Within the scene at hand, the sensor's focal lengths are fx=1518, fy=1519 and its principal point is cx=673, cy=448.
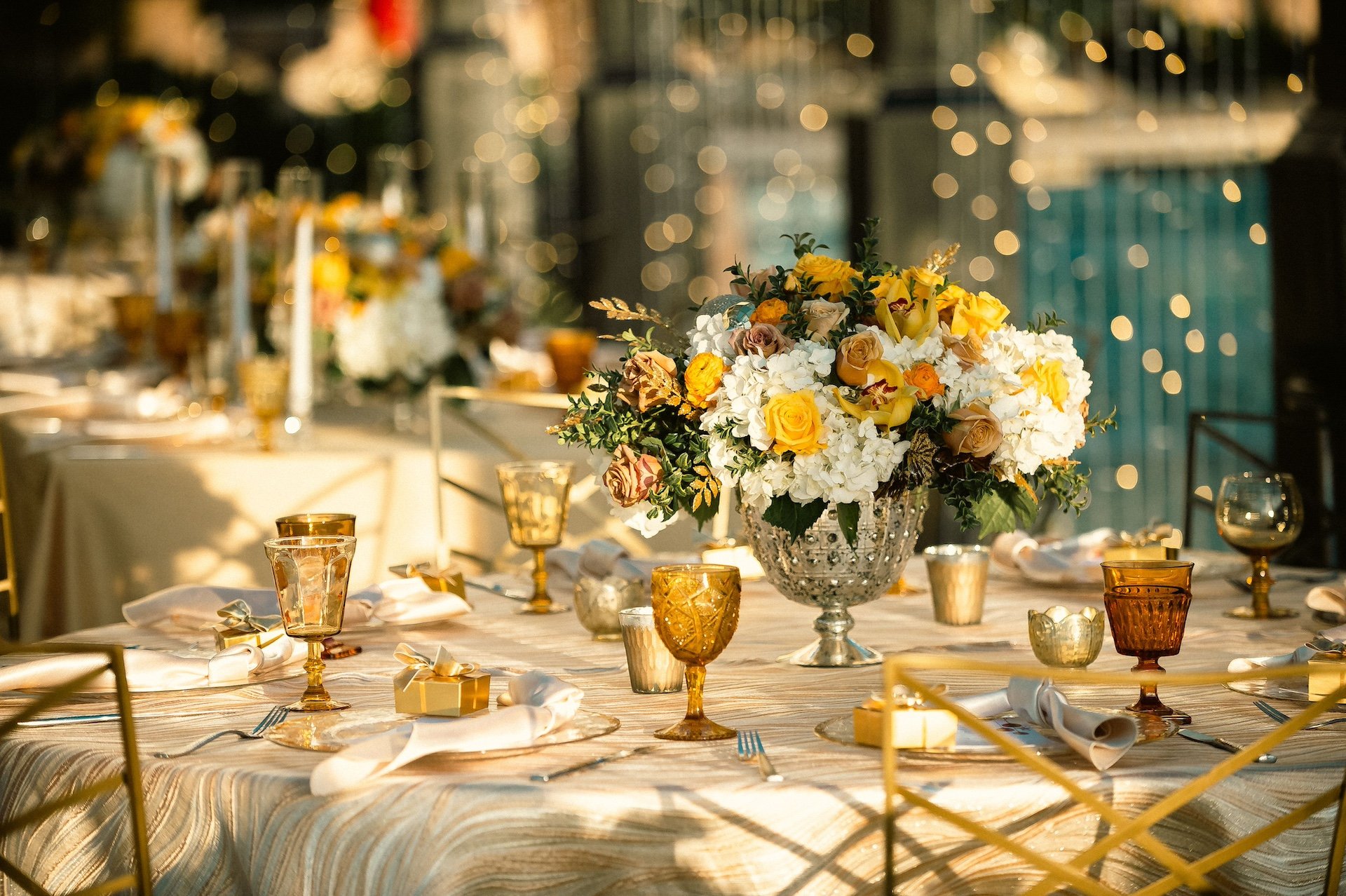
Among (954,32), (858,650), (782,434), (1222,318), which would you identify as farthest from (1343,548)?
(782,434)

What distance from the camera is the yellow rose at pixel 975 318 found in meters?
1.78

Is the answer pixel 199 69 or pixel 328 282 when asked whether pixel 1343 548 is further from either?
pixel 199 69

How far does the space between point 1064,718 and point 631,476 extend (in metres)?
0.57

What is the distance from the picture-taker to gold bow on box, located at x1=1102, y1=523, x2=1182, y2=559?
226 cm

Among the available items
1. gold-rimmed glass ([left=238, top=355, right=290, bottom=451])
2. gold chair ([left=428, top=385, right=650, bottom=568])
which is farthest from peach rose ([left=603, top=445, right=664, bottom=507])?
A: gold-rimmed glass ([left=238, top=355, right=290, bottom=451])

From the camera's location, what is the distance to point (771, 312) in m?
1.75

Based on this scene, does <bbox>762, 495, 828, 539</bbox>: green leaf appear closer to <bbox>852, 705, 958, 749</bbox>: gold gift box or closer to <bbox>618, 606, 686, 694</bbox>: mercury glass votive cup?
<bbox>618, 606, 686, 694</bbox>: mercury glass votive cup

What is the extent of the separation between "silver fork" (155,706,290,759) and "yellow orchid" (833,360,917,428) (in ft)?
2.33

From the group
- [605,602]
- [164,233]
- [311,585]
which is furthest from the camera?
[164,233]

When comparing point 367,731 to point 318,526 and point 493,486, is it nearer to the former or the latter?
point 318,526

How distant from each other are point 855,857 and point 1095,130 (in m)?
5.07

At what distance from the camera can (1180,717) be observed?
63.2 inches

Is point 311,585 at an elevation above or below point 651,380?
below

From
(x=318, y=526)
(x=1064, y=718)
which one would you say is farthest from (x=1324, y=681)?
(x=318, y=526)
